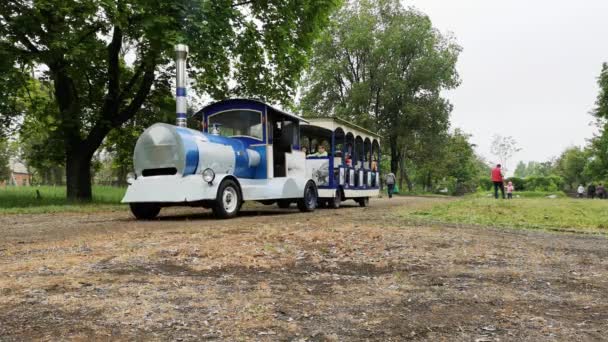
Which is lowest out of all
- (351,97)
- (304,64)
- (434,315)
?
(434,315)

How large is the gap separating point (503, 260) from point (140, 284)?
12.2 feet

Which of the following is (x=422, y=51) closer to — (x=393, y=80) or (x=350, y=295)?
(x=393, y=80)

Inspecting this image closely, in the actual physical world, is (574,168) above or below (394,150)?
below

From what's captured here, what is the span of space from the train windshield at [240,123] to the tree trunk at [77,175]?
715 centimetres

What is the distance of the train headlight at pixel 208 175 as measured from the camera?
1023 centimetres

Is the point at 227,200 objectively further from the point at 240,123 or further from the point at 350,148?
the point at 350,148

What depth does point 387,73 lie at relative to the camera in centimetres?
3869

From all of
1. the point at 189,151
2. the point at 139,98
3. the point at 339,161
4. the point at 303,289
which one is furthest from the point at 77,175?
the point at 303,289

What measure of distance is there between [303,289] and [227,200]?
7383 millimetres

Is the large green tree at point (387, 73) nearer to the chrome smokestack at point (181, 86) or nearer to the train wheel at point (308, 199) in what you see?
the train wheel at point (308, 199)

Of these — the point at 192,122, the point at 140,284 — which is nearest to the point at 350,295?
the point at 140,284

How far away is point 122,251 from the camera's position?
215 inches

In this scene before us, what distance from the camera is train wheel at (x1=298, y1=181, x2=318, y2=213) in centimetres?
1395

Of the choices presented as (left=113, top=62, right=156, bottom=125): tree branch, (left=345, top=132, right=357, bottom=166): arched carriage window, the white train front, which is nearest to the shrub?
(left=345, top=132, right=357, bottom=166): arched carriage window
